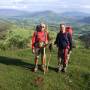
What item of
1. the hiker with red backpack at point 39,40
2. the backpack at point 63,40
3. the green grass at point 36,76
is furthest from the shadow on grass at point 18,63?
the backpack at point 63,40

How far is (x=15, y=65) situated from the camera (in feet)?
75.8

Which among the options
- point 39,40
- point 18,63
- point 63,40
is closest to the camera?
point 39,40

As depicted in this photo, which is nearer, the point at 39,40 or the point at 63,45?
the point at 39,40

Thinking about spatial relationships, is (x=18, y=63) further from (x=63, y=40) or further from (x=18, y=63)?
(x=63, y=40)

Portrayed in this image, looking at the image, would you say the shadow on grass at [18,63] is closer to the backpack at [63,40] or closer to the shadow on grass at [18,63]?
the shadow on grass at [18,63]

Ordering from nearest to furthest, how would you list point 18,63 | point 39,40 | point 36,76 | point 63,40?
point 36,76
point 39,40
point 63,40
point 18,63

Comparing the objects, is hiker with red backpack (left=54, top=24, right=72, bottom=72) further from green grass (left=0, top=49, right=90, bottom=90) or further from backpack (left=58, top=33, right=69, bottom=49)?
green grass (left=0, top=49, right=90, bottom=90)

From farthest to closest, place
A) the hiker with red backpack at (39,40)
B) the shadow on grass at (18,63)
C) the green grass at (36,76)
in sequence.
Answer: the shadow on grass at (18,63) < the hiker with red backpack at (39,40) < the green grass at (36,76)

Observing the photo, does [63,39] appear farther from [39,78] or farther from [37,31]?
[39,78]

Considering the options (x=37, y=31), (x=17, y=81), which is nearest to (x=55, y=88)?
(x=17, y=81)

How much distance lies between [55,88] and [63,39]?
358 cm

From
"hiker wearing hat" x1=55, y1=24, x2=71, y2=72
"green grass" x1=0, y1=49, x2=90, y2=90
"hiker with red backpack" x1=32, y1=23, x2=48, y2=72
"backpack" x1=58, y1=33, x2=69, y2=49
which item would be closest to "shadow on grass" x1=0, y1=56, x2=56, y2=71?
"green grass" x1=0, y1=49, x2=90, y2=90

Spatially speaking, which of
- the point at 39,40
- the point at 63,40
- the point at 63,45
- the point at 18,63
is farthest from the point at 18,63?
the point at 63,40

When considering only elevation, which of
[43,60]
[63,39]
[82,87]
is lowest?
[82,87]
